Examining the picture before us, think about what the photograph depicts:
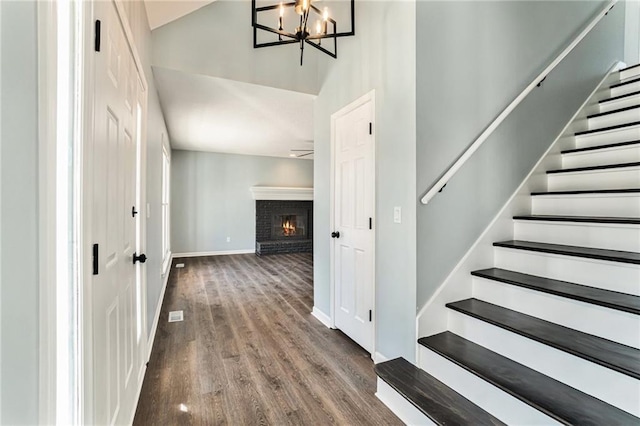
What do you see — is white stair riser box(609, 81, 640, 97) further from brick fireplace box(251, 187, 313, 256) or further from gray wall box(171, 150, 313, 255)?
gray wall box(171, 150, 313, 255)

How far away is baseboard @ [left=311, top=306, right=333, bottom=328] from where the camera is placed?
304 cm

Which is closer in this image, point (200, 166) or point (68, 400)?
point (68, 400)

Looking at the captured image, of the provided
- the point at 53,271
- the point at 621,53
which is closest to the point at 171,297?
the point at 53,271

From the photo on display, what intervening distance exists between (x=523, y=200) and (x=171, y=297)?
4.08m

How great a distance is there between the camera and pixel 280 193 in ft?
24.8

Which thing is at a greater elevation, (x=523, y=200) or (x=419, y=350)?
(x=523, y=200)

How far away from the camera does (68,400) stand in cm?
89

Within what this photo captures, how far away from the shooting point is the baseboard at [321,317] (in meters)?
3.04

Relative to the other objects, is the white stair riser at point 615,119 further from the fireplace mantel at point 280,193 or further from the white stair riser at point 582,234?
the fireplace mantel at point 280,193

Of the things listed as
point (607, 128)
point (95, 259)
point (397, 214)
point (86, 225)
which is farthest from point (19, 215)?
point (607, 128)

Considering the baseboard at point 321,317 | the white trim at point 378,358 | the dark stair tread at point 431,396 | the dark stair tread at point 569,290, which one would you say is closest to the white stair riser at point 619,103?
the dark stair tread at point 569,290

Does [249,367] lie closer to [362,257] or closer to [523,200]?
[362,257]

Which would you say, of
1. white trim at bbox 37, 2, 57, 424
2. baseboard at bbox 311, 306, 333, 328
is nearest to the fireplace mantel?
baseboard at bbox 311, 306, 333, 328

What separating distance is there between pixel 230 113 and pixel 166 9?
171cm
